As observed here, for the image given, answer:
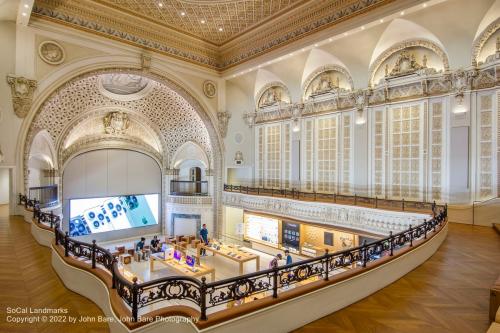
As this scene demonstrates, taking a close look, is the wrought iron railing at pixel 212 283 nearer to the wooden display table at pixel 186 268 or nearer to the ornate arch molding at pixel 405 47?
the wooden display table at pixel 186 268

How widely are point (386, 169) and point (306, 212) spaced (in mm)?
3255

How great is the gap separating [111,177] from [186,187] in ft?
14.0

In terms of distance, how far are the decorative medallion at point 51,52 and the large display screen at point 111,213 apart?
751 centimetres

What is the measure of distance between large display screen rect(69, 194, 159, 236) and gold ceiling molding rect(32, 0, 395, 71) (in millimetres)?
8623

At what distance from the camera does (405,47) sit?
915 cm

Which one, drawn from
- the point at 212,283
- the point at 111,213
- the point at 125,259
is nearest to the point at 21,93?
the point at 125,259

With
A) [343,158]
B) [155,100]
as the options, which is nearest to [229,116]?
[155,100]

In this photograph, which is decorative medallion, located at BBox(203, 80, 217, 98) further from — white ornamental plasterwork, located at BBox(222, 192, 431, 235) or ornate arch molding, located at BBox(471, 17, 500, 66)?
ornate arch molding, located at BBox(471, 17, 500, 66)

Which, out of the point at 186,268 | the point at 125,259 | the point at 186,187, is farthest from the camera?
the point at 186,187

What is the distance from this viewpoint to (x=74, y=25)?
952cm

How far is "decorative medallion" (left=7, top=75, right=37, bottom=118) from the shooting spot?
27.7 ft

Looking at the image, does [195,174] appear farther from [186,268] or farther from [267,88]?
[186,268]

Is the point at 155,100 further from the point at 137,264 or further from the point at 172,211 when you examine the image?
the point at 137,264

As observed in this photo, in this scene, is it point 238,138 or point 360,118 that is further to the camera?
point 238,138
